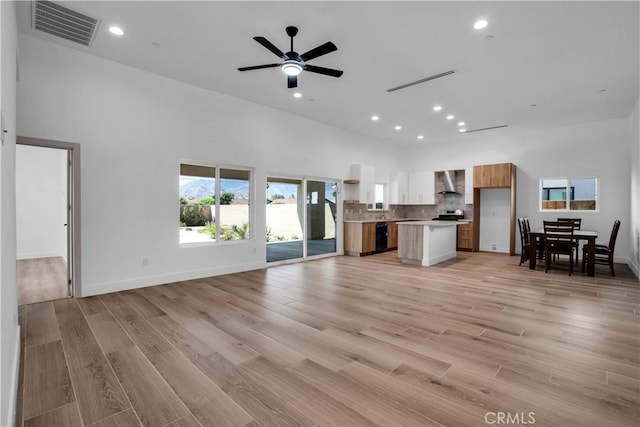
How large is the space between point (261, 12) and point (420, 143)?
7880 millimetres

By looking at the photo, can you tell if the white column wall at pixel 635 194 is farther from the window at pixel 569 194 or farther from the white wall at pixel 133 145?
the white wall at pixel 133 145

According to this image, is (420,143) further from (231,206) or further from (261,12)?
(261,12)

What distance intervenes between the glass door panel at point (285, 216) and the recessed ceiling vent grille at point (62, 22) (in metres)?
3.74

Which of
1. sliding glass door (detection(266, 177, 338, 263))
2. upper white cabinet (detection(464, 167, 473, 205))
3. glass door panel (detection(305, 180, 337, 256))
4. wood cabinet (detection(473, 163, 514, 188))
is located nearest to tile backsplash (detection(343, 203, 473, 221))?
upper white cabinet (detection(464, 167, 473, 205))

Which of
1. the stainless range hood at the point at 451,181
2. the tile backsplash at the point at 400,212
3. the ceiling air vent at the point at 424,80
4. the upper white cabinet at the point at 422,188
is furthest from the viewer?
the upper white cabinet at the point at 422,188

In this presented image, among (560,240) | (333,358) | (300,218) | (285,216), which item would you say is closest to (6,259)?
(333,358)

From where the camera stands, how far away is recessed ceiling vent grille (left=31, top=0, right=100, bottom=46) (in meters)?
3.31

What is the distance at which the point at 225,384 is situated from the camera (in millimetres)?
2188

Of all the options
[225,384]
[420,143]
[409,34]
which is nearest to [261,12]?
[409,34]

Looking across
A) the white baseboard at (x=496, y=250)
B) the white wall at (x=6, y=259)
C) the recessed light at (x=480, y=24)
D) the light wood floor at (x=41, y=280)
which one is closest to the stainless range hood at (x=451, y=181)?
the white baseboard at (x=496, y=250)

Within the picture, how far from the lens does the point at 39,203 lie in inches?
288

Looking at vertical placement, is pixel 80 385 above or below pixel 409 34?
below

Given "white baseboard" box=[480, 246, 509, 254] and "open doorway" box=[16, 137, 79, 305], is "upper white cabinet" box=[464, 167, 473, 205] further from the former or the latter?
"open doorway" box=[16, 137, 79, 305]

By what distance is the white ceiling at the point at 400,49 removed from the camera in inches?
129
